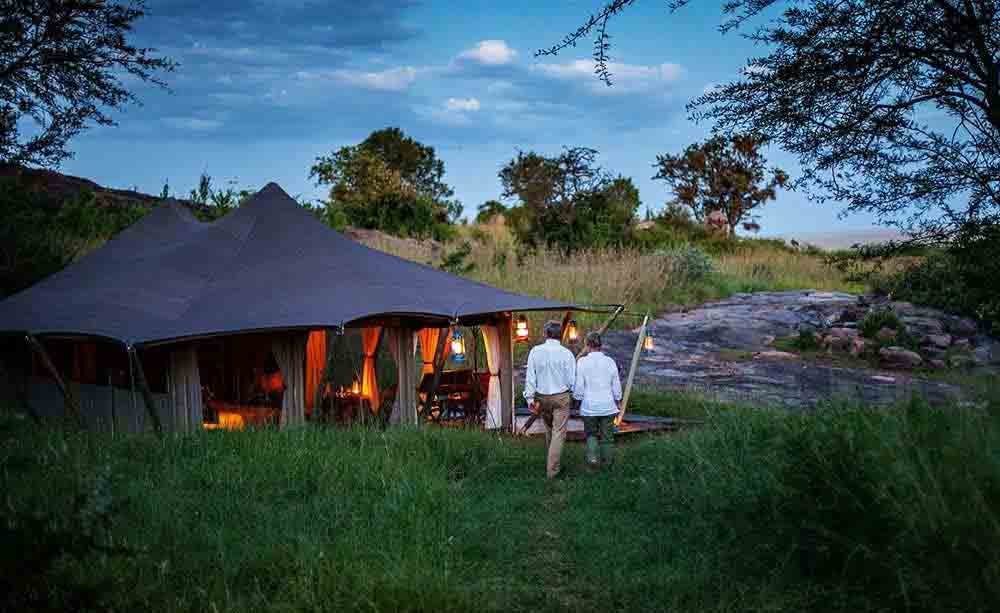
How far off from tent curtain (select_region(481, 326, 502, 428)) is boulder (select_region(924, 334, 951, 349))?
10341mm

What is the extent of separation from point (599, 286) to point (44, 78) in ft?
44.8

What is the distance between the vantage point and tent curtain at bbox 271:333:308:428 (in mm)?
12102

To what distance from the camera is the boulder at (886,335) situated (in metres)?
19.9

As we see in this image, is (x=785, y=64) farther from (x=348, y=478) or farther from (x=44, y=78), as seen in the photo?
(x=44, y=78)

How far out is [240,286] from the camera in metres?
12.7

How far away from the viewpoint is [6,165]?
12.7m

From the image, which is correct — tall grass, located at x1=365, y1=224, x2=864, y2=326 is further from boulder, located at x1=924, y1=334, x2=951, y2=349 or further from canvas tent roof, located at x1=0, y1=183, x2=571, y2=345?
canvas tent roof, located at x1=0, y1=183, x2=571, y2=345

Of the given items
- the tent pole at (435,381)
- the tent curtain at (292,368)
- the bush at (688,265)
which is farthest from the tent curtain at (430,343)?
the bush at (688,265)

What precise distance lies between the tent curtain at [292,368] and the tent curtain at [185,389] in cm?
95

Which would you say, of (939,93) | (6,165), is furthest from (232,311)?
(939,93)

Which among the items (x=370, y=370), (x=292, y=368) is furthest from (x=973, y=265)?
(x=370, y=370)

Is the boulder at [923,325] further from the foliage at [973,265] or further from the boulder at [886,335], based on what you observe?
the foliage at [973,265]

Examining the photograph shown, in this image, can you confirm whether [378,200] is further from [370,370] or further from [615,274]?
[370,370]

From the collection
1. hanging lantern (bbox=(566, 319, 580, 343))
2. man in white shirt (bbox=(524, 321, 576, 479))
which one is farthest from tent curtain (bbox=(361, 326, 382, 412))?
man in white shirt (bbox=(524, 321, 576, 479))
